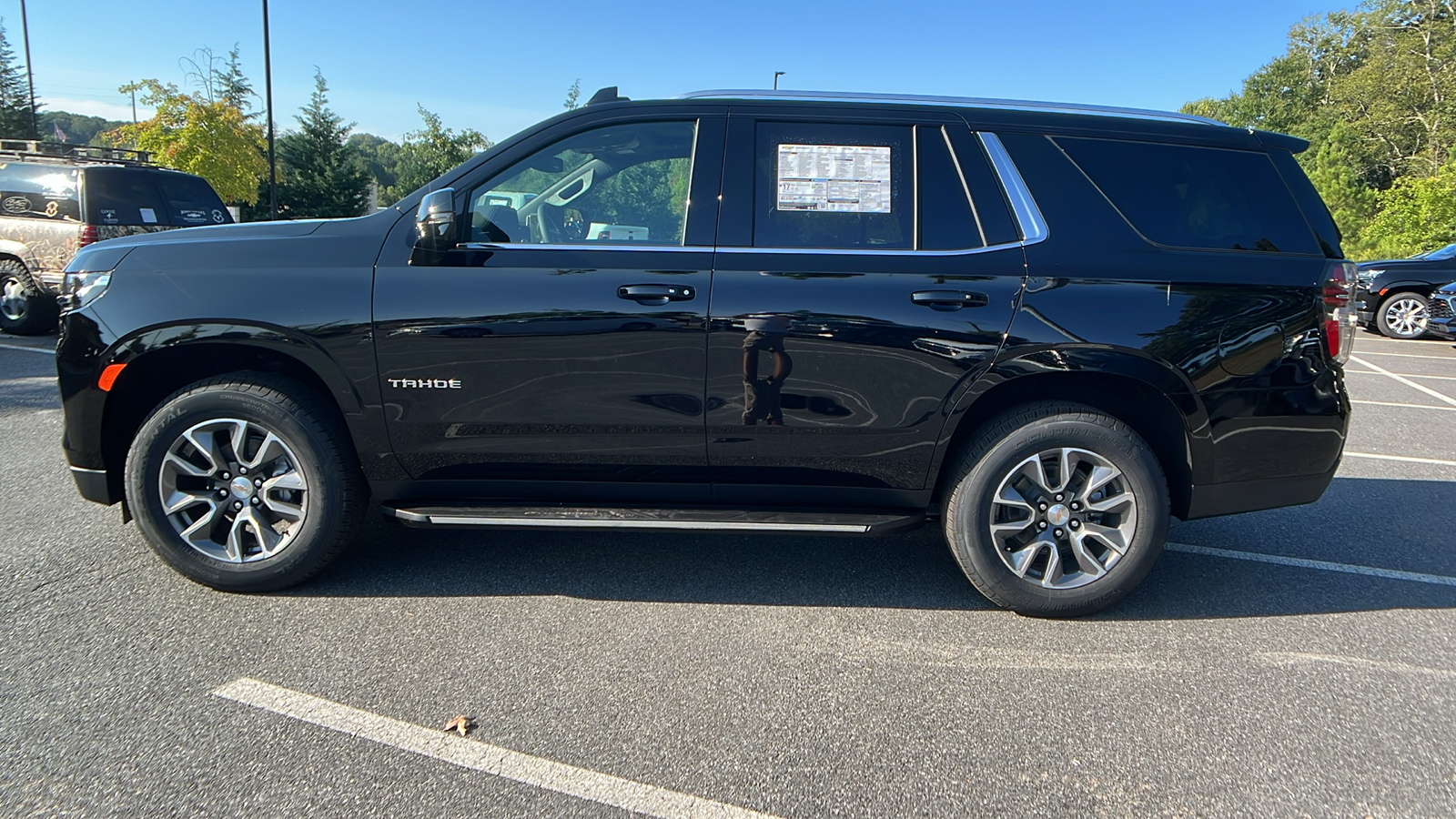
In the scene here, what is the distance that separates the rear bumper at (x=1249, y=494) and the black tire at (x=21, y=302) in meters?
11.7

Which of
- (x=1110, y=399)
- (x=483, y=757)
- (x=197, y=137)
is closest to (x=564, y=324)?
(x=483, y=757)

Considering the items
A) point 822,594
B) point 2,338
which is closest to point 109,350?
point 822,594

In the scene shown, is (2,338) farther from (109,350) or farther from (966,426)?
(966,426)

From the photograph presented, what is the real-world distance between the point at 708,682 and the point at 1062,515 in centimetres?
154

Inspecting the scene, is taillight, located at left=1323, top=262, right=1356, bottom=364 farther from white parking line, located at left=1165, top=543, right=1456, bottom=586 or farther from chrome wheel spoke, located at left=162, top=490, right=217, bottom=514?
chrome wheel spoke, located at left=162, top=490, right=217, bottom=514

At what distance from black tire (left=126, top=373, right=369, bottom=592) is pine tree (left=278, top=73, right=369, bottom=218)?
39.8 metres

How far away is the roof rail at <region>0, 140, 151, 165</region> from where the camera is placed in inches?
410

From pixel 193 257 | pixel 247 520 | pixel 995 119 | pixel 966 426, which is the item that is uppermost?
pixel 995 119

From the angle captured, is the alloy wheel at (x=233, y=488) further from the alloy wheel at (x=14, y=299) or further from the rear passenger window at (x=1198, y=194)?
the alloy wheel at (x=14, y=299)

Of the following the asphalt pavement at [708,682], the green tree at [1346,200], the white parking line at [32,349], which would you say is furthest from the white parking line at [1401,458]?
the green tree at [1346,200]

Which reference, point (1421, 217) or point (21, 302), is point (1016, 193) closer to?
point (21, 302)

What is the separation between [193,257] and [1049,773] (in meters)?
3.53

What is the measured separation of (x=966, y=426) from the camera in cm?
361

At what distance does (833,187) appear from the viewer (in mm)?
3514
